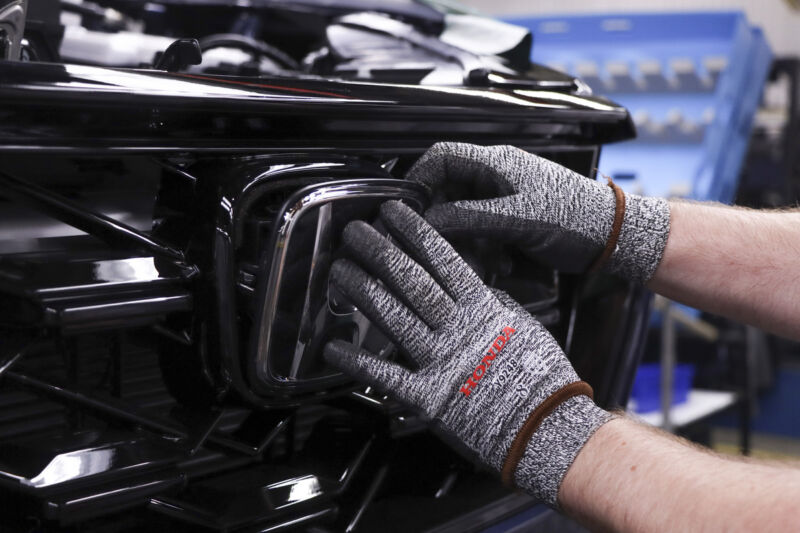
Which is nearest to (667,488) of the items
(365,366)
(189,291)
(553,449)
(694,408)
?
(553,449)

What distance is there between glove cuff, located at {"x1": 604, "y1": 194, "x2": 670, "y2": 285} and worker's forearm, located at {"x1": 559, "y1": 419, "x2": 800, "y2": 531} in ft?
0.83

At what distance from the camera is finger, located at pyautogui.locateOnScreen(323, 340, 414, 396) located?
0.69 metres

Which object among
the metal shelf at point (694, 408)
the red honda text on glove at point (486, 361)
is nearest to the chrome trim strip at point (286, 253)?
the red honda text on glove at point (486, 361)

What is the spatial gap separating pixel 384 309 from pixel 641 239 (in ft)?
1.27

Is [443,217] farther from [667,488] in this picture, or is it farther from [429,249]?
[667,488]

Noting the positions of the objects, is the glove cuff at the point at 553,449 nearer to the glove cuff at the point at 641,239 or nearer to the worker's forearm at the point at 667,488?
the worker's forearm at the point at 667,488

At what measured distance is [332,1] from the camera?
1.42 meters

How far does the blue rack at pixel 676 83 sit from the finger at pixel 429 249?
202cm

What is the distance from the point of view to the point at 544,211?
820 mm

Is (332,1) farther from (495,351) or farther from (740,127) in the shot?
(740,127)

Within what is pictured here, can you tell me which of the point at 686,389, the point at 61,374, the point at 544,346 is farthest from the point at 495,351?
the point at 686,389

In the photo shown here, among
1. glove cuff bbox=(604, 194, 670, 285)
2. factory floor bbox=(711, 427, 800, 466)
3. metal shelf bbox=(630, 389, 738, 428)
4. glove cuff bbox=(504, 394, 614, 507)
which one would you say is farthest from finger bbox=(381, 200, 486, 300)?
factory floor bbox=(711, 427, 800, 466)

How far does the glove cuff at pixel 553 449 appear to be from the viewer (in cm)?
71

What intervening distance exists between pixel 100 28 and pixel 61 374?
784 mm
